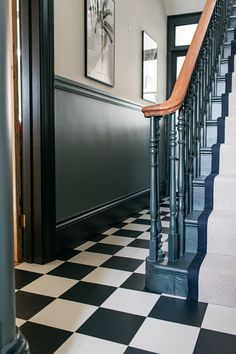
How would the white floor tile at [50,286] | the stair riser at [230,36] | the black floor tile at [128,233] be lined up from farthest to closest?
the stair riser at [230,36] < the black floor tile at [128,233] < the white floor tile at [50,286]

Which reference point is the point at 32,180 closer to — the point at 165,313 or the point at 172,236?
the point at 172,236

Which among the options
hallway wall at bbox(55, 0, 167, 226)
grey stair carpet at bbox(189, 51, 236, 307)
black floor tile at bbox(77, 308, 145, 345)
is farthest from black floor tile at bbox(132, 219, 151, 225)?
black floor tile at bbox(77, 308, 145, 345)

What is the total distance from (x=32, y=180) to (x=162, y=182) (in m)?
3.13

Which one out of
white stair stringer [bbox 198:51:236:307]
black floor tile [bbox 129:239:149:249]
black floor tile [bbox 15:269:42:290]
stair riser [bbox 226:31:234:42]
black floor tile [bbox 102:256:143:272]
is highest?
stair riser [bbox 226:31:234:42]

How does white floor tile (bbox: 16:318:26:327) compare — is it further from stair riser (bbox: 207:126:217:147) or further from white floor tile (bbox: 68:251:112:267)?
stair riser (bbox: 207:126:217:147)

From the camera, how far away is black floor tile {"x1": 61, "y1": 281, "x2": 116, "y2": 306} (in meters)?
1.94

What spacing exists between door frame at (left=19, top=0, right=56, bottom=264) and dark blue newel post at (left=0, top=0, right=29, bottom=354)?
1.35 metres

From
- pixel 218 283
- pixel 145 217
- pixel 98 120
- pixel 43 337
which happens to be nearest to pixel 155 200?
pixel 218 283

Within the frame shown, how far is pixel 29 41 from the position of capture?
242 centimetres

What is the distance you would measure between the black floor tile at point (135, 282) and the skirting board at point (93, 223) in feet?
2.17

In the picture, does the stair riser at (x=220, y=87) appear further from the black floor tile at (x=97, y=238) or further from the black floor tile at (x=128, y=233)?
the black floor tile at (x=97, y=238)

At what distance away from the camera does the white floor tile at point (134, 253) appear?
2.67 meters

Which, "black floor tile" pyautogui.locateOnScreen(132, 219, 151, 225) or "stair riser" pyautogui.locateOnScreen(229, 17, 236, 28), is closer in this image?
"black floor tile" pyautogui.locateOnScreen(132, 219, 151, 225)

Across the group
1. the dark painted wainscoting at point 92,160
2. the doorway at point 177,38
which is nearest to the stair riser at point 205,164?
the dark painted wainscoting at point 92,160
